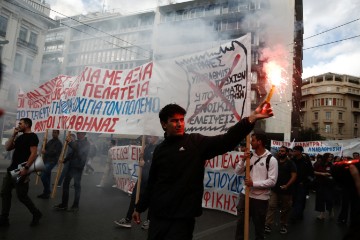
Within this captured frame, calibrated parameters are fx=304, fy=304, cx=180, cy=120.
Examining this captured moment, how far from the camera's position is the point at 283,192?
240 inches

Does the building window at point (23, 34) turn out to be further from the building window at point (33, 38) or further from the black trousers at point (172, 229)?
the black trousers at point (172, 229)

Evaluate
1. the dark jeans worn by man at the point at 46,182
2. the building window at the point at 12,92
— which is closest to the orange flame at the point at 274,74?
the dark jeans worn by man at the point at 46,182

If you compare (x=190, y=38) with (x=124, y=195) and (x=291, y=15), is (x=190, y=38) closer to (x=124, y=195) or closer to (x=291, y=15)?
(x=291, y=15)

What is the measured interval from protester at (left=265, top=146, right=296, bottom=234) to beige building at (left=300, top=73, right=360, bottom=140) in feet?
204

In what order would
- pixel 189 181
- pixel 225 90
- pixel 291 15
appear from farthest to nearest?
pixel 291 15, pixel 225 90, pixel 189 181

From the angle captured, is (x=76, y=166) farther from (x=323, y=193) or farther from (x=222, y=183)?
(x=323, y=193)

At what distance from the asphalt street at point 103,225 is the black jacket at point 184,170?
2.63m

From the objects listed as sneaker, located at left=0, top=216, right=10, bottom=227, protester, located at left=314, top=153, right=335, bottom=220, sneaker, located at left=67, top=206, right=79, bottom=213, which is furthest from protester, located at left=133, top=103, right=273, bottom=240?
protester, located at left=314, top=153, right=335, bottom=220

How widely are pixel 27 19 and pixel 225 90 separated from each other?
1234 inches

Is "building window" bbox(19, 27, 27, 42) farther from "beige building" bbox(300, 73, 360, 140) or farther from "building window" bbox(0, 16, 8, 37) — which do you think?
"beige building" bbox(300, 73, 360, 140)

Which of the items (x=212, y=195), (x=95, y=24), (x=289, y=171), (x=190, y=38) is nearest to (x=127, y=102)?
(x=212, y=195)

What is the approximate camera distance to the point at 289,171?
6.23m

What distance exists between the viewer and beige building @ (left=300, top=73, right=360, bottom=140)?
62906mm

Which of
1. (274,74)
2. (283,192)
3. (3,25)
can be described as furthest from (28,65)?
(274,74)
